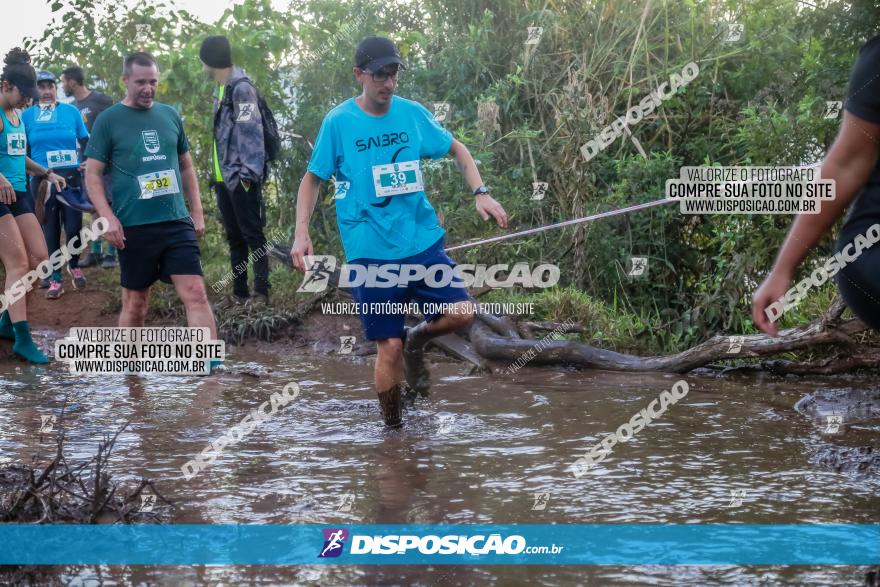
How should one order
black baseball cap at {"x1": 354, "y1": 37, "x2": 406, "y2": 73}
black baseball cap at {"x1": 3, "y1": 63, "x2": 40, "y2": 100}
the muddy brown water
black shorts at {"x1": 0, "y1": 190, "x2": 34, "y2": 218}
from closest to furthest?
the muddy brown water < black baseball cap at {"x1": 354, "y1": 37, "x2": 406, "y2": 73} < black baseball cap at {"x1": 3, "y1": 63, "x2": 40, "y2": 100} < black shorts at {"x1": 0, "y1": 190, "x2": 34, "y2": 218}

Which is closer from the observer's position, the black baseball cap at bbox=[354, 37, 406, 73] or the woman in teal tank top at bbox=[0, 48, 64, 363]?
the black baseball cap at bbox=[354, 37, 406, 73]

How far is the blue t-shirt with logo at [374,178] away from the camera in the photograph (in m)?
5.45

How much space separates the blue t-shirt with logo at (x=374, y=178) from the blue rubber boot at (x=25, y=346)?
13.3 feet

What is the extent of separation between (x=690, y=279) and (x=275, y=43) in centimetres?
494

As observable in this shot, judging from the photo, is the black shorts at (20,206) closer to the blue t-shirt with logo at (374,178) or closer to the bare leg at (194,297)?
the bare leg at (194,297)

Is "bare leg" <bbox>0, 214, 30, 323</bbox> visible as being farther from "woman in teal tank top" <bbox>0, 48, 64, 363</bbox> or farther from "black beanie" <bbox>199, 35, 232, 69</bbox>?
"black beanie" <bbox>199, 35, 232, 69</bbox>

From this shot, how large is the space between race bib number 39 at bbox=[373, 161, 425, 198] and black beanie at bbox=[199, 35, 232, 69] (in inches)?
176

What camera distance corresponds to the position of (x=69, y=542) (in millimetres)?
3668

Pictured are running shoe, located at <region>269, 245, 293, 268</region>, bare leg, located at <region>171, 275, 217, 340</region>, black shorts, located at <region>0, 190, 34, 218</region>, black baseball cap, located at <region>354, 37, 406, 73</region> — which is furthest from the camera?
running shoe, located at <region>269, 245, 293, 268</region>

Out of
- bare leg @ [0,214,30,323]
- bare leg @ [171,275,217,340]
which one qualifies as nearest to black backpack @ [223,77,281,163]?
bare leg @ [0,214,30,323]

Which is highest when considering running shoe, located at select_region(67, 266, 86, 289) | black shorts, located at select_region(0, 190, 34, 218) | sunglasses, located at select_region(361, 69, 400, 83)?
sunglasses, located at select_region(361, 69, 400, 83)

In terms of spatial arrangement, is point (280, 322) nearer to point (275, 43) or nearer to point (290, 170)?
point (290, 170)

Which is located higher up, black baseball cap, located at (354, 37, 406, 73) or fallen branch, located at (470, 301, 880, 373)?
black baseball cap, located at (354, 37, 406, 73)

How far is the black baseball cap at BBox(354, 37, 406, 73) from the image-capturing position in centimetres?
539
